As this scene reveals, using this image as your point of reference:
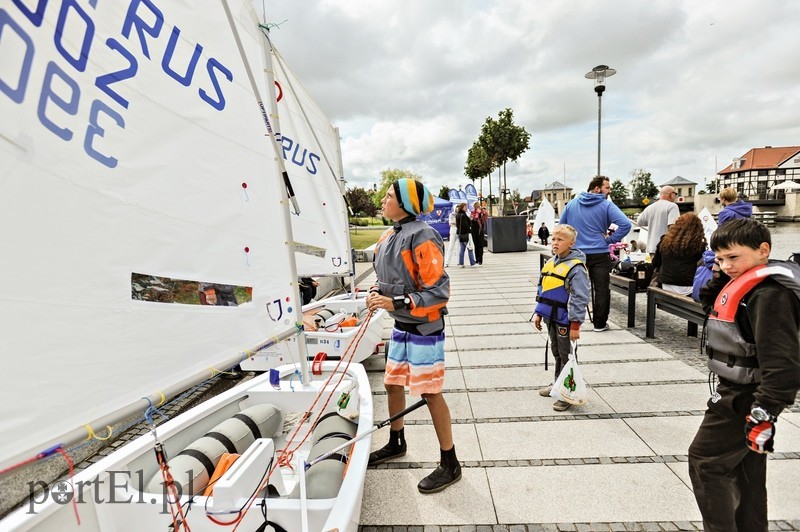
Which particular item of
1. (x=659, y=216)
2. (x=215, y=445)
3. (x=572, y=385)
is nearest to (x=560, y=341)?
(x=572, y=385)

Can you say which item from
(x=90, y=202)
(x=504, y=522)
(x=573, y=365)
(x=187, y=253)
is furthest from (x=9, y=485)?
(x=573, y=365)

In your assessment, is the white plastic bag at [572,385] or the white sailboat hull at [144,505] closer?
the white sailboat hull at [144,505]

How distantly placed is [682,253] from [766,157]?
318ft

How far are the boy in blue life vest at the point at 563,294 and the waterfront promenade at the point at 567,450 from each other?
0.53m

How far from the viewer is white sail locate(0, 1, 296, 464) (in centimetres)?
103

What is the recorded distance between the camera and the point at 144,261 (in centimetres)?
145

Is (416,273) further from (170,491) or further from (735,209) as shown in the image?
(735,209)

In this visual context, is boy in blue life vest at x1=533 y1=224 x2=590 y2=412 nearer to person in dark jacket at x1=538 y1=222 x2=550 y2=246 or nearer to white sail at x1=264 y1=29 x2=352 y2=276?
white sail at x1=264 y1=29 x2=352 y2=276

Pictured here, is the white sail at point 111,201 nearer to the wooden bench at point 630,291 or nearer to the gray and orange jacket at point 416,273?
the gray and orange jacket at point 416,273

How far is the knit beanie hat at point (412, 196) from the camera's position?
2365 millimetres

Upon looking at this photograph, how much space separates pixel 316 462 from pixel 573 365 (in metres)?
2.25

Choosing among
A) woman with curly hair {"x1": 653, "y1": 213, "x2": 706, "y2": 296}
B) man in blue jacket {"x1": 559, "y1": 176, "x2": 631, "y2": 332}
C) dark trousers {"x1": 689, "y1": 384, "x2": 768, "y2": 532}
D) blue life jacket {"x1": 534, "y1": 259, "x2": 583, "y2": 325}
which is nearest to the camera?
dark trousers {"x1": 689, "y1": 384, "x2": 768, "y2": 532}

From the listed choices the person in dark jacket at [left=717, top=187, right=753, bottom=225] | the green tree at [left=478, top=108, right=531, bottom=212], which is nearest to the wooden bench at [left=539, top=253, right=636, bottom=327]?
the person in dark jacket at [left=717, top=187, right=753, bottom=225]

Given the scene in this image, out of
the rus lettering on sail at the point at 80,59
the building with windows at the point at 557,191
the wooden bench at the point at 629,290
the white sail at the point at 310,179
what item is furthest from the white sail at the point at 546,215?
the building with windows at the point at 557,191
